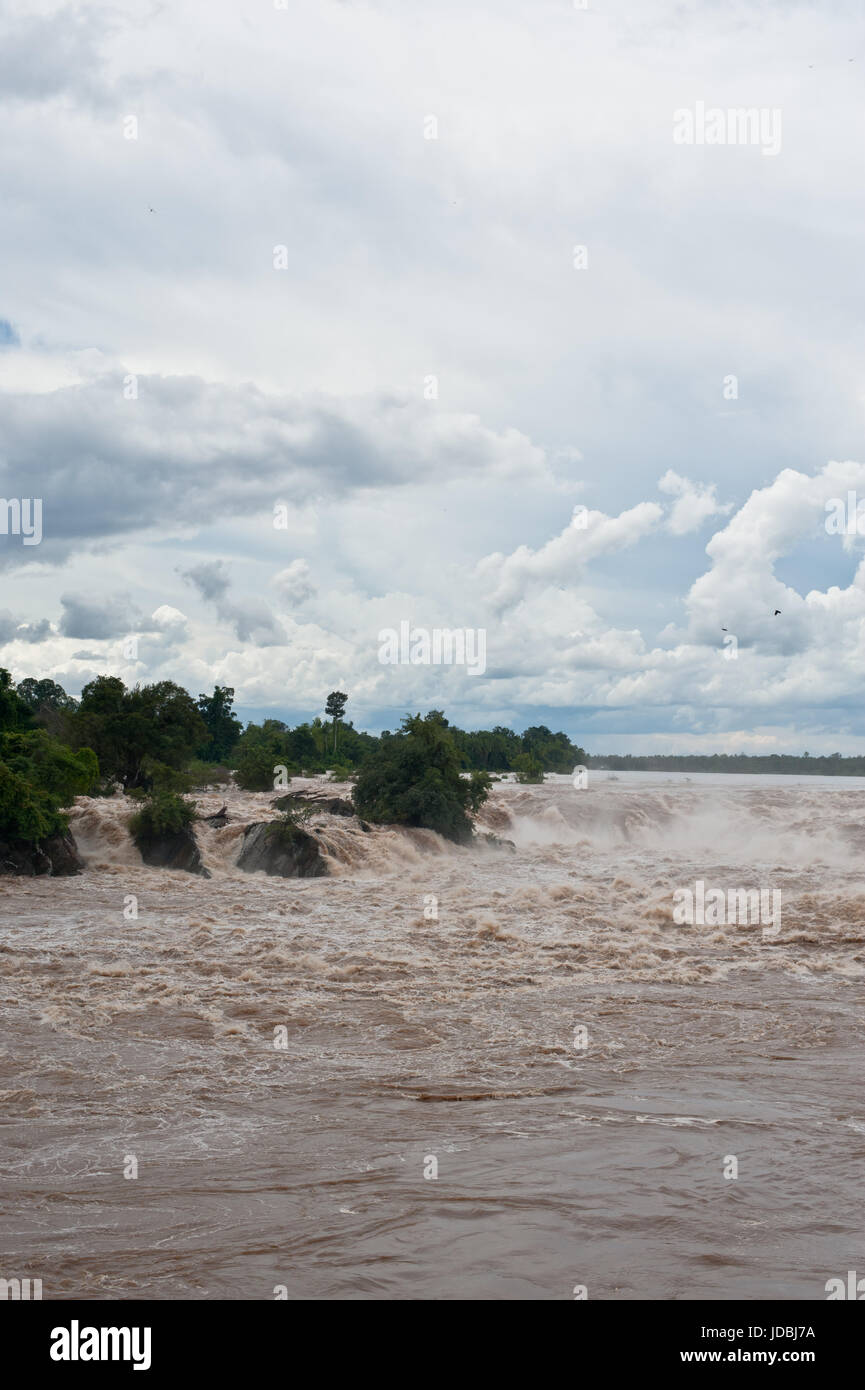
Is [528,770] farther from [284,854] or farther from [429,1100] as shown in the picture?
[429,1100]

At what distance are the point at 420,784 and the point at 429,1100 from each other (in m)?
29.9

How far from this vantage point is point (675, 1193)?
7.48m

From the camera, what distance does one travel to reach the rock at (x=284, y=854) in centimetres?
3164

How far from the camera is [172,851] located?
31984 mm

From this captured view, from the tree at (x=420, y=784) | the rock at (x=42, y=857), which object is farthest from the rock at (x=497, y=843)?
the rock at (x=42, y=857)

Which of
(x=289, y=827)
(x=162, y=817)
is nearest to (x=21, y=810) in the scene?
(x=162, y=817)

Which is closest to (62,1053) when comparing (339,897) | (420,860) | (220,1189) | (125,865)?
(220,1189)

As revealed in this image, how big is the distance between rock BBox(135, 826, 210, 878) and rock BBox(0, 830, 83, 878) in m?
2.32

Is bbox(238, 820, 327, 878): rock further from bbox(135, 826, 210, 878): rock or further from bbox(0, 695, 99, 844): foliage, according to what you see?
bbox(0, 695, 99, 844): foliage

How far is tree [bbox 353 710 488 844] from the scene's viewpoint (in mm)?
39250

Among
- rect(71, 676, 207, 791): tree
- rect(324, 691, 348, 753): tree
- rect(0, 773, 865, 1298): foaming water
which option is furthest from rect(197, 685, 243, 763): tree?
rect(0, 773, 865, 1298): foaming water

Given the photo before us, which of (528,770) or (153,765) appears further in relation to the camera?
(528,770)

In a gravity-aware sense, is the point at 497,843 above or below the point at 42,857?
below
